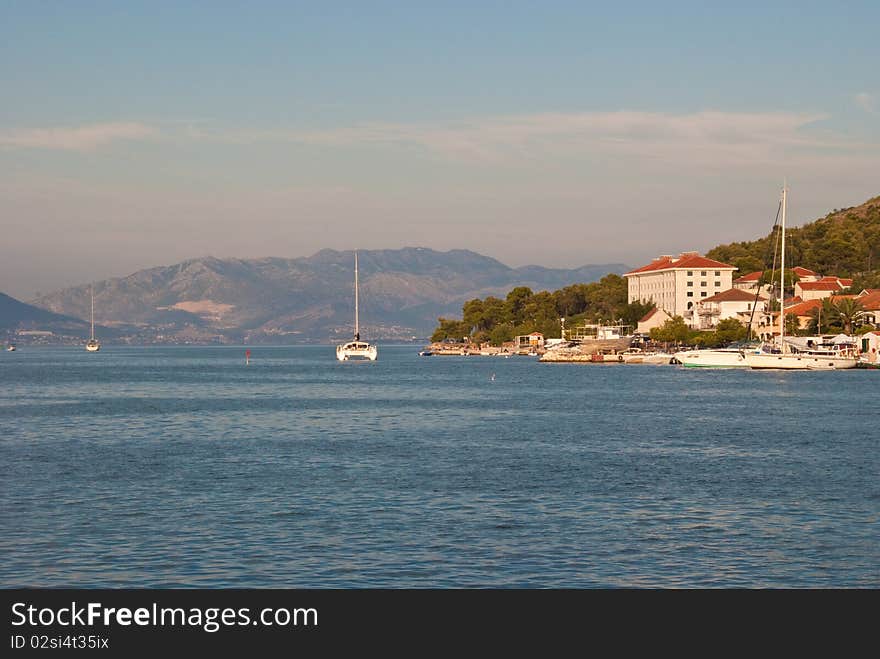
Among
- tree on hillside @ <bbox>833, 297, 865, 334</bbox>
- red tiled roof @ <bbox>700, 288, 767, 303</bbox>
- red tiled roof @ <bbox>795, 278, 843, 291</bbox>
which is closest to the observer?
tree on hillside @ <bbox>833, 297, 865, 334</bbox>

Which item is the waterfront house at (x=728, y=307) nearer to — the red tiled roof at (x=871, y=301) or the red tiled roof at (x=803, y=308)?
the red tiled roof at (x=803, y=308)

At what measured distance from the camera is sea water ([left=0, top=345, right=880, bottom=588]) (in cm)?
2153

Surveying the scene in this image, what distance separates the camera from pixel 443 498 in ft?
99.2

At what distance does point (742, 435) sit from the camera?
4922 centimetres

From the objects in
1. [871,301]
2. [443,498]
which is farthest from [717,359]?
[443,498]

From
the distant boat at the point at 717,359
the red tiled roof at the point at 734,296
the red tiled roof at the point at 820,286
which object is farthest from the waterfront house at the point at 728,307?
the distant boat at the point at 717,359

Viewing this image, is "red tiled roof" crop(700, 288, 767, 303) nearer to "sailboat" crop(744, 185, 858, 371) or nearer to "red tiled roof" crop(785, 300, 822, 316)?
"red tiled roof" crop(785, 300, 822, 316)

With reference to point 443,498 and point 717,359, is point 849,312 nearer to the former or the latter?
point 717,359

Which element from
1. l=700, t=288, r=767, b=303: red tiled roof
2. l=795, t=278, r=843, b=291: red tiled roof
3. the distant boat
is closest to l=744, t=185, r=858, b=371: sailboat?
the distant boat

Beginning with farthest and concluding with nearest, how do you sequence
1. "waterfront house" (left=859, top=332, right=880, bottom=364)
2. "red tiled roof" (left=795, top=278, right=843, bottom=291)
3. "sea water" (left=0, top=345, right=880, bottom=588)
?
"red tiled roof" (left=795, top=278, right=843, bottom=291)
"waterfront house" (left=859, top=332, right=880, bottom=364)
"sea water" (left=0, top=345, right=880, bottom=588)

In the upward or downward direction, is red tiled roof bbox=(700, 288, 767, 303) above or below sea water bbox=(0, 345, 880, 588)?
above

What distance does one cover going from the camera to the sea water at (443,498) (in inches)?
848
